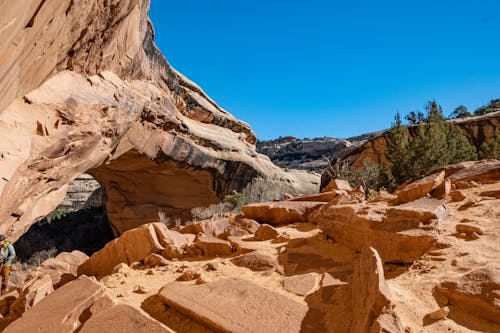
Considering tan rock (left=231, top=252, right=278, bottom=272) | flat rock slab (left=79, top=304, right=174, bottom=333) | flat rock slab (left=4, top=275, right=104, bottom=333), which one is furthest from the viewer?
tan rock (left=231, top=252, right=278, bottom=272)

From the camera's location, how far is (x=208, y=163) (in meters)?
18.2

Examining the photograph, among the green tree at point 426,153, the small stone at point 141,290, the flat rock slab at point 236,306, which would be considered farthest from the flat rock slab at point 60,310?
the green tree at point 426,153

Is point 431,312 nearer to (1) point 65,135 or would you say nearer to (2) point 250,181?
(1) point 65,135

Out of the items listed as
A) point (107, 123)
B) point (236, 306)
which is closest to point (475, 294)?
point (236, 306)

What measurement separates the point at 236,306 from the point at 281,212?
11.5 ft

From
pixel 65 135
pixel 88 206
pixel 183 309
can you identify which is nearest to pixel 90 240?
pixel 88 206

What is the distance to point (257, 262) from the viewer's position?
11.8 ft

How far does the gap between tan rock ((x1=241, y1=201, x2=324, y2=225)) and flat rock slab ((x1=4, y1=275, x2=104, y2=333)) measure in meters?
3.48

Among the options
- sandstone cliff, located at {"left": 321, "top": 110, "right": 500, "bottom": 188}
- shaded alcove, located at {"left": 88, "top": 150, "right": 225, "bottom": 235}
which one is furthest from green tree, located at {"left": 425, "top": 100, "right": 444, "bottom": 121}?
shaded alcove, located at {"left": 88, "top": 150, "right": 225, "bottom": 235}

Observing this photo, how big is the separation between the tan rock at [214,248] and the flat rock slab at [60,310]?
1.57 m

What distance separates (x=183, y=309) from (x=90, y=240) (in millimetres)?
23424

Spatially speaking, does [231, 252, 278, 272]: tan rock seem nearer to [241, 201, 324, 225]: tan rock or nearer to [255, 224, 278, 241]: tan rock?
[255, 224, 278, 241]: tan rock

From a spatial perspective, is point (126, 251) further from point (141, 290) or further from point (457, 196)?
point (457, 196)

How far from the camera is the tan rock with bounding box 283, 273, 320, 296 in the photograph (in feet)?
9.13
